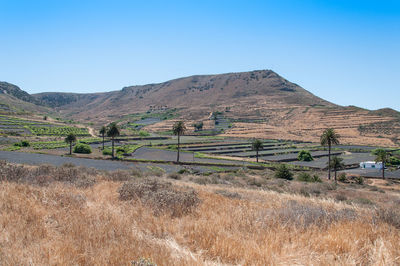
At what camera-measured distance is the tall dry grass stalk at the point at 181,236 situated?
13.3 ft

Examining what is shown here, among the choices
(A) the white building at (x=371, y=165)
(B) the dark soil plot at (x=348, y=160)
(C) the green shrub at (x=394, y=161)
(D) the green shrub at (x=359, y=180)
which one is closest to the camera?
(D) the green shrub at (x=359, y=180)

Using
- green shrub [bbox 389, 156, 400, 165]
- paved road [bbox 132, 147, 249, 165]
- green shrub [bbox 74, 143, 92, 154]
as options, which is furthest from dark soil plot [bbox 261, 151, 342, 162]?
green shrub [bbox 74, 143, 92, 154]

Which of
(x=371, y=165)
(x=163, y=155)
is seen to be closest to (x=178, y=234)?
(x=163, y=155)

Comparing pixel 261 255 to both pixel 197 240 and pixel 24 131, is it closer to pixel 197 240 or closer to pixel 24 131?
pixel 197 240

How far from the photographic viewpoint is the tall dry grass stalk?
13.3 ft

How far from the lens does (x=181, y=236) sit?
17.3 feet

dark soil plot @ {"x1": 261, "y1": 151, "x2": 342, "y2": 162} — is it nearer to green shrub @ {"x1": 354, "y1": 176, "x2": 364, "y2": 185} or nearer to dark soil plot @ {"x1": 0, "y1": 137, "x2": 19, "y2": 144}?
green shrub @ {"x1": 354, "y1": 176, "x2": 364, "y2": 185}

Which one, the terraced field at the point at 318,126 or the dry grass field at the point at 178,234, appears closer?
the dry grass field at the point at 178,234

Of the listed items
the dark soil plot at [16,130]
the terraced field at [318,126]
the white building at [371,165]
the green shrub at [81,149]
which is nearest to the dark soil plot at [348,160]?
the white building at [371,165]

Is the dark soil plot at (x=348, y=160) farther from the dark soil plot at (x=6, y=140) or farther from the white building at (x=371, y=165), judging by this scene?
the dark soil plot at (x=6, y=140)

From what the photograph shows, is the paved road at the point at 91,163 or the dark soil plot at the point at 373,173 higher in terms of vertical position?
the paved road at the point at 91,163

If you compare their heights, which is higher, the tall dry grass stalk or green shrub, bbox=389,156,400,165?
the tall dry grass stalk

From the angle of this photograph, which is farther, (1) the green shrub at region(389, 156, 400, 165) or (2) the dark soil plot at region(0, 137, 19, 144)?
(2) the dark soil plot at region(0, 137, 19, 144)

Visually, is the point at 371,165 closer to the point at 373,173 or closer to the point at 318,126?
the point at 373,173
